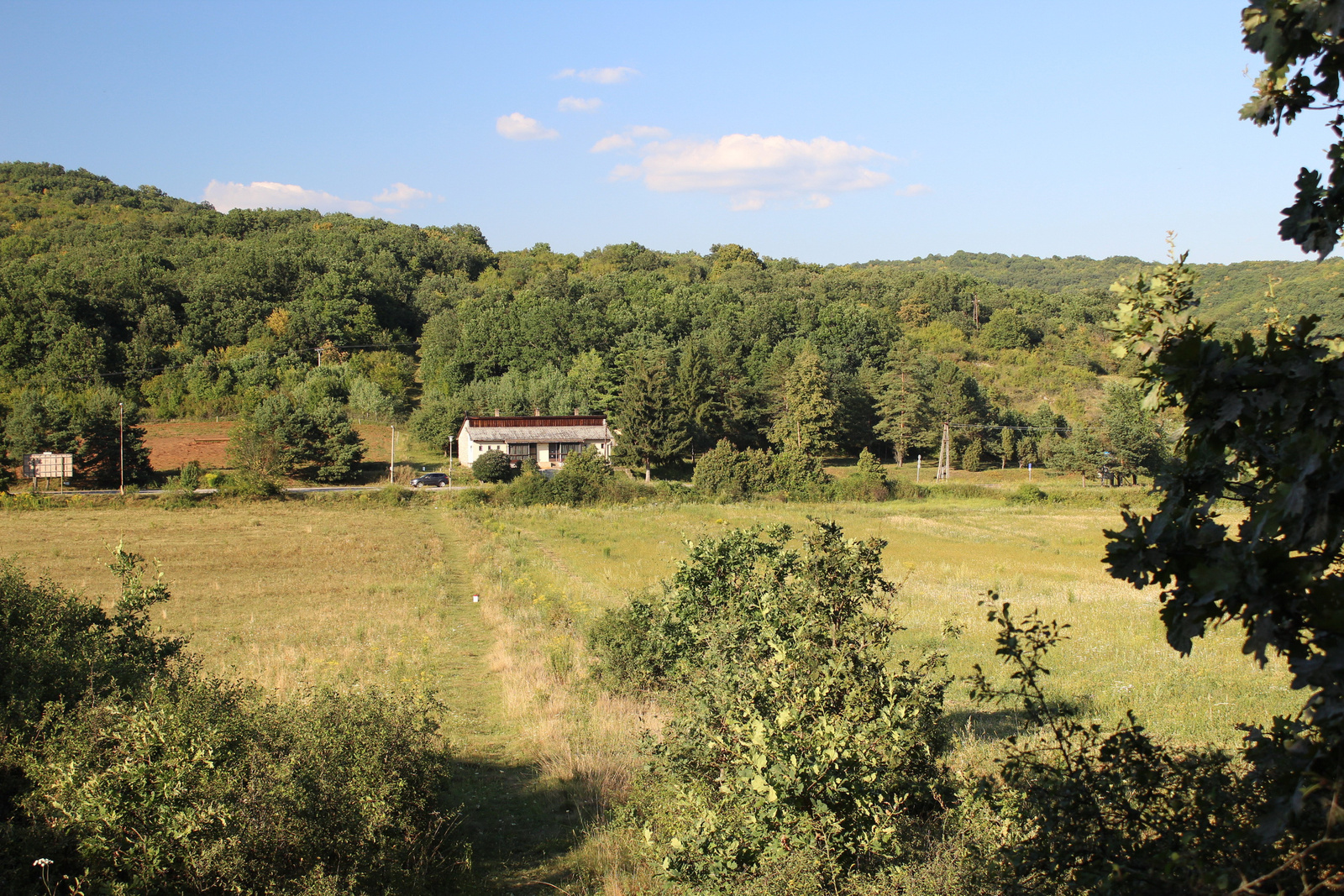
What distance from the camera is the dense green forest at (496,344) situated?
220 feet

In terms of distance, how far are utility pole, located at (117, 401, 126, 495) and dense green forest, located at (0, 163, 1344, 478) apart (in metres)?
0.83

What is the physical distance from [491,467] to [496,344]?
32.7 meters

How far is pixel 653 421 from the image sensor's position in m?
62.9

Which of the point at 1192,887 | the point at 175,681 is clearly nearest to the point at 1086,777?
the point at 1192,887

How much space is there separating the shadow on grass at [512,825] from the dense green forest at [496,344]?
41100 millimetres

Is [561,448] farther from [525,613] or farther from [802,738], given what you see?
[802,738]

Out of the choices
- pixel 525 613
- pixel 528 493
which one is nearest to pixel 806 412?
pixel 528 493

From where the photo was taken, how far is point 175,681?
693 centimetres

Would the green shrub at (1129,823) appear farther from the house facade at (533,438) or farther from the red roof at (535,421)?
the red roof at (535,421)

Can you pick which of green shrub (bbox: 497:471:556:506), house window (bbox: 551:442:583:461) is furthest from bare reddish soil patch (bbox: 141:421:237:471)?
house window (bbox: 551:442:583:461)

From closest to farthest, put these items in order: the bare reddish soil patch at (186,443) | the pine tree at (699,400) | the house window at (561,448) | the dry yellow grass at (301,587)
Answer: the dry yellow grass at (301,587), the bare reddish soil patch at (186,443), the house window at (561,448), the pine tree at (699,400)

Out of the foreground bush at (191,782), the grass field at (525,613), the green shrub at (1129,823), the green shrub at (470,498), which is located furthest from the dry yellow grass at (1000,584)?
the foreground bush at (191,782)

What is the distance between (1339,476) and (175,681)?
794cm

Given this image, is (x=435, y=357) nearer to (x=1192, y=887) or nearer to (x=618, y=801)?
(x=618, y=801)
